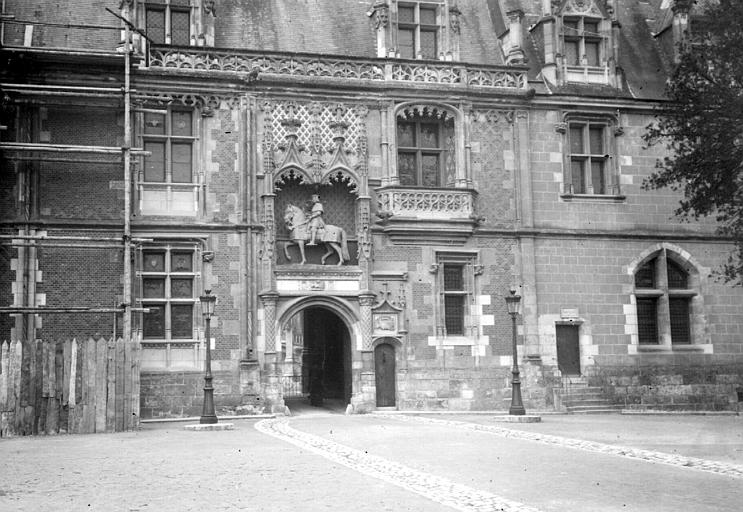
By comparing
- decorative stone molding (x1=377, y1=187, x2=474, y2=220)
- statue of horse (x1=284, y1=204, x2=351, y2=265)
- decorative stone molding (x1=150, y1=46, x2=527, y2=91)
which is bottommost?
statue of horse (x1=284, y1=204, x2=351, y2=265)

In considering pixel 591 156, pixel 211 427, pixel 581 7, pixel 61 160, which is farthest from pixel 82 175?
pixel 581 7

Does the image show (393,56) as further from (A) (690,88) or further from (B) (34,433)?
(B) (34,433)

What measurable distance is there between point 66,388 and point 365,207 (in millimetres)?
9438

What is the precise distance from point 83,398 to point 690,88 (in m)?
17.0

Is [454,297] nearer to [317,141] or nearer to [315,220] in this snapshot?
[315,220]

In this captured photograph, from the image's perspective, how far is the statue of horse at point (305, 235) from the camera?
1005 inches

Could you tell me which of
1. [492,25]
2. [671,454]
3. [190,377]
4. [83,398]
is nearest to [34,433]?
[83,398]

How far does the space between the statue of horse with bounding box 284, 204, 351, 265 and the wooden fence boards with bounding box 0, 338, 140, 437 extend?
6.02 m

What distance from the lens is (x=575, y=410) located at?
26.2m

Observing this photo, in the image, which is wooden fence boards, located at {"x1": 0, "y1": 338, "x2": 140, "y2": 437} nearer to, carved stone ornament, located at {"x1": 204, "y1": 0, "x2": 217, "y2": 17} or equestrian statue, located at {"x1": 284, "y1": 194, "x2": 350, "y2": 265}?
equestrian statue, located at {"x1": 284, "y1": 194, "x2": 350, "y2": 265}

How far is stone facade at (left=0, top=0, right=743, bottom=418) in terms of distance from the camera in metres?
23.9

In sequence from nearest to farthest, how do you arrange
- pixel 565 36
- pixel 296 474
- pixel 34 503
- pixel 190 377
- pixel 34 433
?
1. pixel 34 503
2. pixel 296 474
3. pixel 34 433
4. pixel 190 377
5. pixel 565 36

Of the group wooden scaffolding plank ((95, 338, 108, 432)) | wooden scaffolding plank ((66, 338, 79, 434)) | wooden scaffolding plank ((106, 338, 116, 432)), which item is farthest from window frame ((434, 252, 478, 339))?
wooden scaffolding plank ((66, 338, 79, 434))

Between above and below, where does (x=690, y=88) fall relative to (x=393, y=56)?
below
